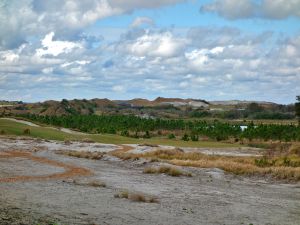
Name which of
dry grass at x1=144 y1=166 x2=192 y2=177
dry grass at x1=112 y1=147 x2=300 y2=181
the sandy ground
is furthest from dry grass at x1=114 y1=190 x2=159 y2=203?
dry grass at x1=112 y1=147 x2=300 y2=181

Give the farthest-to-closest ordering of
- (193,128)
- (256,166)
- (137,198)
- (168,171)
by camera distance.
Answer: (193,128) → (256,166) → (168,171) → (137,198)

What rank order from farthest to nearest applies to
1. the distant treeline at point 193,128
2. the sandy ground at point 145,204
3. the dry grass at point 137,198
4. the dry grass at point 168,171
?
the distant treeline at point 193,128, the dry grass at point 168,171, the dry grass at point 137,198, the sandy ground at point 145,204

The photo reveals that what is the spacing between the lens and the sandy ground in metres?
16.0

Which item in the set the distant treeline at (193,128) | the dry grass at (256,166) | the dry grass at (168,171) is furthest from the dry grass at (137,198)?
the distant treeline at (193,128)

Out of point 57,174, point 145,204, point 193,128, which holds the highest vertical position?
point 193,128

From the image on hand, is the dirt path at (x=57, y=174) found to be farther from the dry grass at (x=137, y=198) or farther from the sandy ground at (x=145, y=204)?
the dry grass at (x=137, y=198)

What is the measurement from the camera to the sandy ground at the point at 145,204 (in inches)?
631

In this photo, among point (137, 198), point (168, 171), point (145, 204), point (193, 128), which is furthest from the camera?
point (193, 128)

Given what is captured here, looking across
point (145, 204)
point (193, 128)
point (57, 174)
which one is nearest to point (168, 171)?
point (57, 174)

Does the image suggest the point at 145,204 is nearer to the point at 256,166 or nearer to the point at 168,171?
the point at 168,171

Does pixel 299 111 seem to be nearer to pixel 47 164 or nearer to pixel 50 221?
pixel 47 164

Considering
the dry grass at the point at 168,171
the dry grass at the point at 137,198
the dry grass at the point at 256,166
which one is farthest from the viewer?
the dry grass at the point at 256,166

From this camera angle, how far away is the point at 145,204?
1955 cm

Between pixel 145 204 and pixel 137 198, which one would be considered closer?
pixel 145 204
